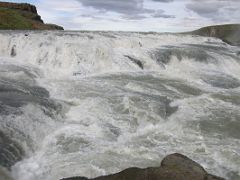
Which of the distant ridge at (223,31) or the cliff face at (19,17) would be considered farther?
the distant ridge at (223,31)

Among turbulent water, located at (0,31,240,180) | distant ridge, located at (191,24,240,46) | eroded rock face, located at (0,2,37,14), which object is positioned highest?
eroded rock face, located at (0,2,37,14)

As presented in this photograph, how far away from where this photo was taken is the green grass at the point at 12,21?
4419 cm

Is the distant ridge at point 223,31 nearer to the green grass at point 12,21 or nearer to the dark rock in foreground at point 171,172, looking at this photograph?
the green grass at point 12,21

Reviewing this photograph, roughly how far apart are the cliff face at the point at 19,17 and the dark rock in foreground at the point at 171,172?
3814 centimetres

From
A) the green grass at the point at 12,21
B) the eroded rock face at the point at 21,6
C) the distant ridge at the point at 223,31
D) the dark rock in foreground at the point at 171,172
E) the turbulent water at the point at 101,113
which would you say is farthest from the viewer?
the distant ridge at the point at 223,31

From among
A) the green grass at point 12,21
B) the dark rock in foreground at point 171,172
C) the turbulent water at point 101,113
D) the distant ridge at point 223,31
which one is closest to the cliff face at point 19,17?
the green grass at point 12,21

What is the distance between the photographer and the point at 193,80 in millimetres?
20156

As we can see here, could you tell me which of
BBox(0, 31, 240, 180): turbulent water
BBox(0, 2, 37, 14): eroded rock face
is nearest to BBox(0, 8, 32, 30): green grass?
BBox(0, 2, 37, 14): eroded rock face

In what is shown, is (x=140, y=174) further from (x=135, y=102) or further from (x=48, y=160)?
(x=135, y=102)

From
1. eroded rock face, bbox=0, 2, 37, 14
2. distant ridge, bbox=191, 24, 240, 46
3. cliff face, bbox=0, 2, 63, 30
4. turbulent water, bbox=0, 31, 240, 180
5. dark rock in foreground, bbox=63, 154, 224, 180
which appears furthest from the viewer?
distant ridge, bbox=191, 24, 240, 46

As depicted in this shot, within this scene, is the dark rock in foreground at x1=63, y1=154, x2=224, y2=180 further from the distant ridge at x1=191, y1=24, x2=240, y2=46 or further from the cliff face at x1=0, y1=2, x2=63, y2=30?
the distant ridge at x1=191, y1=24, x2=240, y2=46

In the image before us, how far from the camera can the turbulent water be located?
9516mm

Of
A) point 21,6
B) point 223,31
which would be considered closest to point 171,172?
point 21,6

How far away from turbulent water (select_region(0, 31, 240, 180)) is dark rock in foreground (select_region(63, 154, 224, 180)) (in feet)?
5.87
